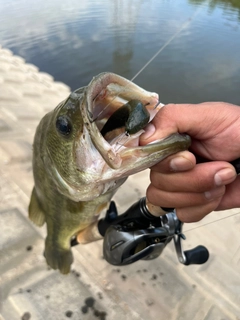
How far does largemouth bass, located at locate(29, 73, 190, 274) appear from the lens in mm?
926

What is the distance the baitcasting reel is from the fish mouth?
604 millimetres

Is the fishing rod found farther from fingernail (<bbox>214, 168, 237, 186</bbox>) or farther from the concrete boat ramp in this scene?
fingernail (<bbox>214, 168, 237, 186</bbox>)

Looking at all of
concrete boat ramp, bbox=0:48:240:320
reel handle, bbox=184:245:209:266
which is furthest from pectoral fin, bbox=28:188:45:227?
reel handle, bbox=184:245:209:266

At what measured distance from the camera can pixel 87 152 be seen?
1.09 m

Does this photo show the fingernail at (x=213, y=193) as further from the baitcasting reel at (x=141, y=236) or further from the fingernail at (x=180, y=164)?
the baitcasting reel at (x=141, y=236)

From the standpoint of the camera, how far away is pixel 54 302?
1691mm

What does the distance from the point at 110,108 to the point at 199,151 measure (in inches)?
13.6

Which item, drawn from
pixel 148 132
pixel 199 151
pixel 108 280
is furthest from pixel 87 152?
pixel 108 280

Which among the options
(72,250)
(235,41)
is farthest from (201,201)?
(235,41)

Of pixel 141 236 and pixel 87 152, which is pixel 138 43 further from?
pixel 87 152

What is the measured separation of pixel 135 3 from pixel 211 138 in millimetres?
10774

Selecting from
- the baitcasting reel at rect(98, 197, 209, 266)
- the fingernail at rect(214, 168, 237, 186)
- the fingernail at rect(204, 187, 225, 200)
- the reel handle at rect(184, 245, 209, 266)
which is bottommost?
the reel handle at rect(184, 245, 209, 266)

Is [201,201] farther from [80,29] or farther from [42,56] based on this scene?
[80,29]

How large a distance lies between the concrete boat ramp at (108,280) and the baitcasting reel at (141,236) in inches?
12.8
